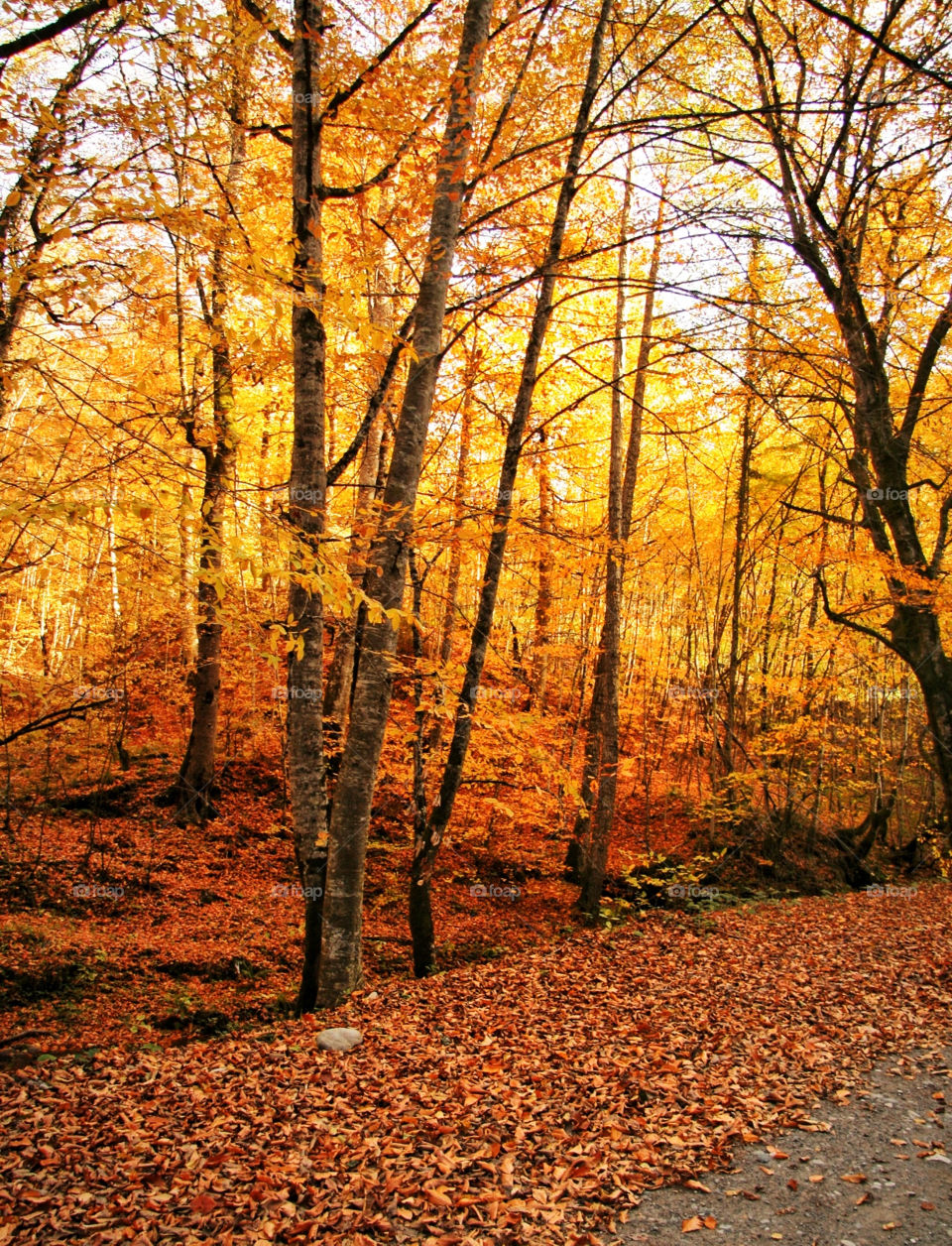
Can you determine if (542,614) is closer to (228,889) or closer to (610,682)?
(610,682)

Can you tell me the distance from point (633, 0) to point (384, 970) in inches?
466

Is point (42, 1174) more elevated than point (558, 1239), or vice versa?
point (558, 1239)

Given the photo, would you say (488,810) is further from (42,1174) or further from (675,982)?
(42,1174)

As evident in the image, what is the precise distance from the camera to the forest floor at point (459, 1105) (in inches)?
109

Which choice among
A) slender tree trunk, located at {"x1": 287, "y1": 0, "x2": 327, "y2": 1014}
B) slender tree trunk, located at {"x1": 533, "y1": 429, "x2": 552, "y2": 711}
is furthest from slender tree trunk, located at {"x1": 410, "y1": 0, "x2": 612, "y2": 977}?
slender tree trunk, located at {"x1": 533, "y1": 429, "x2": 552, "y2": 711}

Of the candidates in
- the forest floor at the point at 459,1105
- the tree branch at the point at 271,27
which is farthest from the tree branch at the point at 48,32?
the forest floor at the point at 459,1105

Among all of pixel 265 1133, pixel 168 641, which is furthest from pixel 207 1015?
pixel 168 641

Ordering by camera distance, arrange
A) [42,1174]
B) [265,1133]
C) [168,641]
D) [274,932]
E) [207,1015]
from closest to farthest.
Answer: [42,1174], [265,1133], [207,1015], [274,932], [168,641]

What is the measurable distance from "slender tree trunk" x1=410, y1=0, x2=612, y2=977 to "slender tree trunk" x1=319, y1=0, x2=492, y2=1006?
134cm

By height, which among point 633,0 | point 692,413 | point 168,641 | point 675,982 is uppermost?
point 633,0

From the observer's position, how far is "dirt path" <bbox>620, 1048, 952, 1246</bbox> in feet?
8.80

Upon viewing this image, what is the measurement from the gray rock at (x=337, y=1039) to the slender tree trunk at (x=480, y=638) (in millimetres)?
2201

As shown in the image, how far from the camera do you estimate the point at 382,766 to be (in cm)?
1044

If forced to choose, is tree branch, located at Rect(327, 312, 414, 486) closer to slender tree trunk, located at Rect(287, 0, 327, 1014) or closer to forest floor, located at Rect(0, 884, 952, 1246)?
slender tree trunk, located at Rect(287, 0, 327, 1014)
